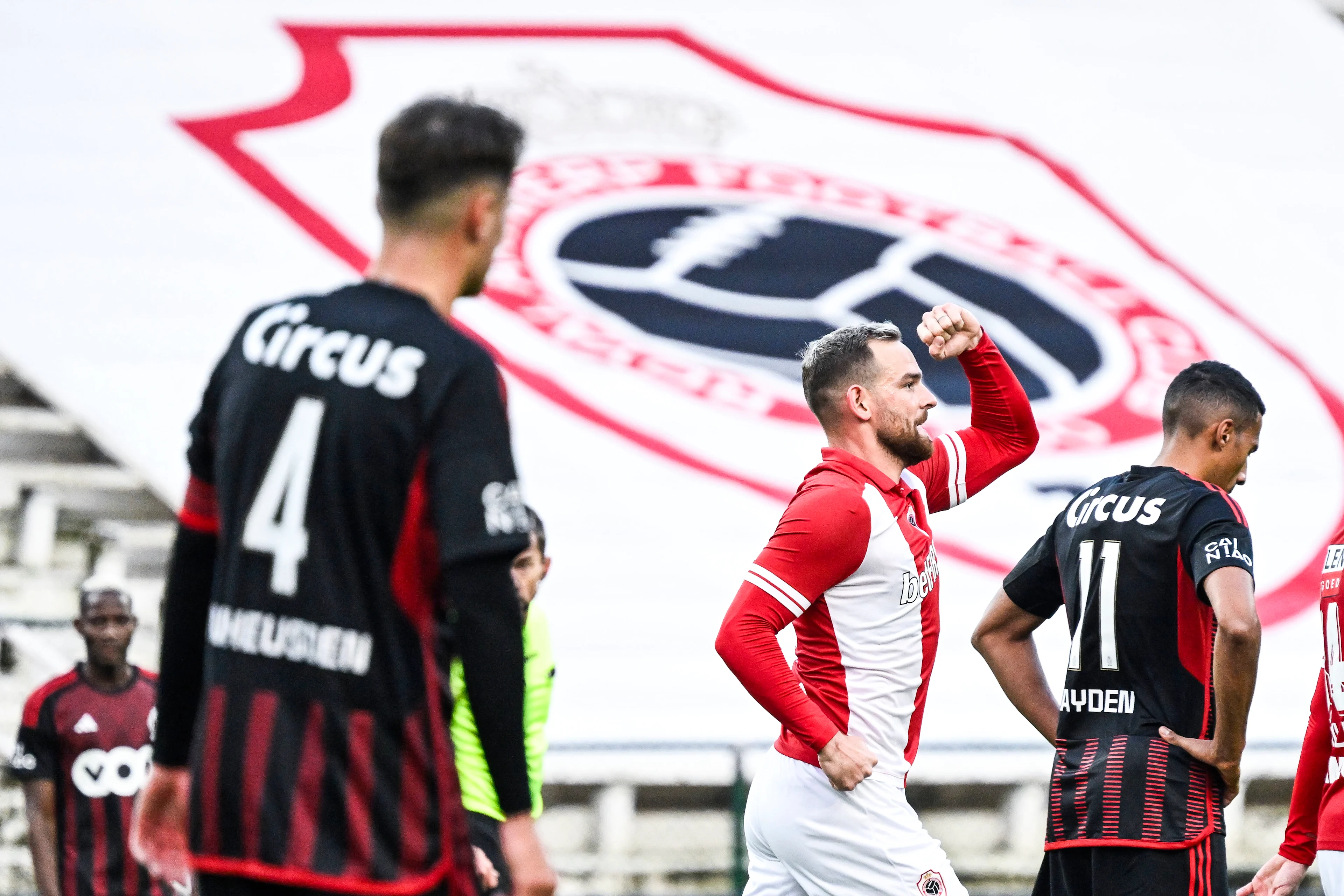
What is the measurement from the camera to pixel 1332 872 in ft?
13.3

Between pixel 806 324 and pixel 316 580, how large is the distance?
10665 mm

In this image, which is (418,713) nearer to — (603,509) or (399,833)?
(399,833)

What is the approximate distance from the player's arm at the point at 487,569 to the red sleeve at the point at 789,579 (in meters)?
1.65

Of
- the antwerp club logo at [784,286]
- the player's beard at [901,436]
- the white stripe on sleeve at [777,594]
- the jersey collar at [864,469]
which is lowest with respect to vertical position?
the white stripe on sleeve at [777,594]

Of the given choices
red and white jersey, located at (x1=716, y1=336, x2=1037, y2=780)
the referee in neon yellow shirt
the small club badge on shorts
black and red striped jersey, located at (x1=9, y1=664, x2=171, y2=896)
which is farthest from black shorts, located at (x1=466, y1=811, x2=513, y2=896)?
black and red striped jersey, located at (x1=9, y1=664, x2=171, y2=896)

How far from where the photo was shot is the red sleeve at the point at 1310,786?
4.21 metres

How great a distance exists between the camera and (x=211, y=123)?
14.3m

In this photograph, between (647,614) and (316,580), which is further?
(647,614)

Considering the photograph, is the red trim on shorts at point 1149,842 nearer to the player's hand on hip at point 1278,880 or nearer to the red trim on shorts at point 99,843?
the player's hand on hip at point 1278,880

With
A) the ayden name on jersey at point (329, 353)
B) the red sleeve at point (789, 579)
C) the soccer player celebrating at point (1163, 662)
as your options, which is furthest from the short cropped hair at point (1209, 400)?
the ayden name on jersey at point (329, 353)

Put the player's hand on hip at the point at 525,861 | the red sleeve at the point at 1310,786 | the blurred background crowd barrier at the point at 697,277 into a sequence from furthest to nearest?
the blurred background crowd barrier at the point at 697,277
the red sleeve at the point at 1310,786
the player's hand on hip at the point at 525,861

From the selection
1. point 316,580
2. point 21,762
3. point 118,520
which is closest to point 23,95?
point 118,520

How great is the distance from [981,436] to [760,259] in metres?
8.92

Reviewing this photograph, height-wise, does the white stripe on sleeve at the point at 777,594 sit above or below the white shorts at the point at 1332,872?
above
